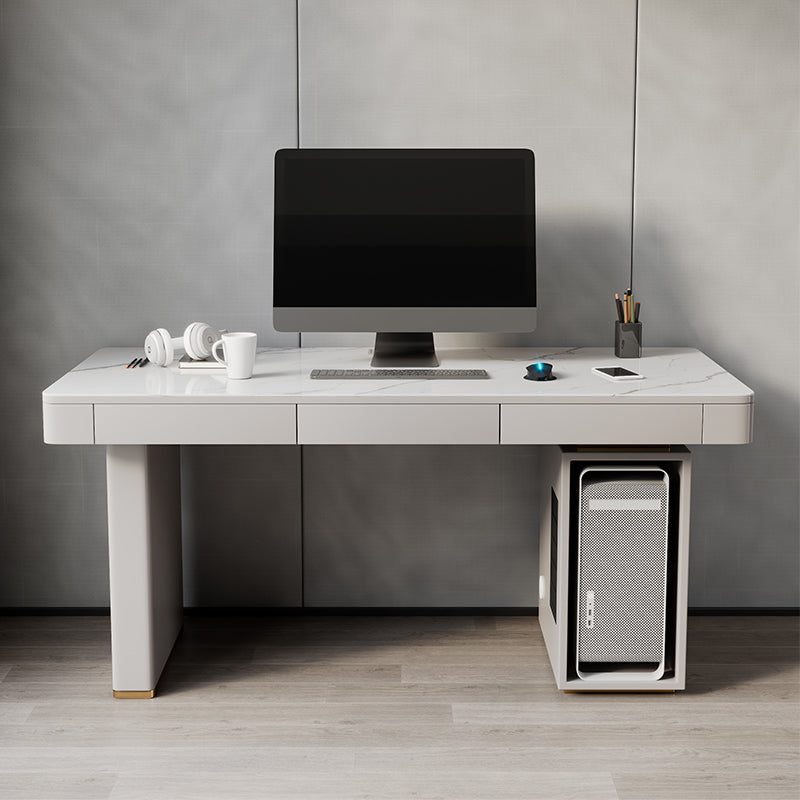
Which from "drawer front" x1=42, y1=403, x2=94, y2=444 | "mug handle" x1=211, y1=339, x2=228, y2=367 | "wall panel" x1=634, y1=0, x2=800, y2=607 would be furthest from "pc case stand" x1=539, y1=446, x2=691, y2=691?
"drawer front" x1=42, y1=403, x2=94, y2=444

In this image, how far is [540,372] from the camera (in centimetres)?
258

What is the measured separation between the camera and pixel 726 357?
123 inches

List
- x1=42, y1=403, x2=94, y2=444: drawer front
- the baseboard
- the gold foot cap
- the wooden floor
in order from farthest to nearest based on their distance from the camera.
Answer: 1. the baseboard
2. the gold foot cap
3. x1=42, y1=403, x2=94, y2=444: drawer front
4. the wooden floor

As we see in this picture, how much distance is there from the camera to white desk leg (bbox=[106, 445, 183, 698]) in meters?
2.55

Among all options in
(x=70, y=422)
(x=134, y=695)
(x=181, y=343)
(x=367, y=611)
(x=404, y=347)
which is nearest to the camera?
(x=70, y=422)

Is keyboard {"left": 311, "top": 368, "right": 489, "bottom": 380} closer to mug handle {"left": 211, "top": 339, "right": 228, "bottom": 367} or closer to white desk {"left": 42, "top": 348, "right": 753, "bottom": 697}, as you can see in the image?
white desk {"left": 42, "top": 348, "right": 753, "bottom": 697}

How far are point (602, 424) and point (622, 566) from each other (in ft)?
1.28

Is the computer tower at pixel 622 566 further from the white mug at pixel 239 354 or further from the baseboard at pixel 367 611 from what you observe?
the white mug at pixel 239 354

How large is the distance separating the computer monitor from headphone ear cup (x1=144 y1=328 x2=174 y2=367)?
298mm

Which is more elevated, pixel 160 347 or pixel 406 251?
pixel 406 251

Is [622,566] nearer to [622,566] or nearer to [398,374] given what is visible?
[622,566]

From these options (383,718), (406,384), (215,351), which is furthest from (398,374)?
(383,718)

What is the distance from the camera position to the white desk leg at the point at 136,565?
255 cm

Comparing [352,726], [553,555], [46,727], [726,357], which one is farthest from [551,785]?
[726,357]
